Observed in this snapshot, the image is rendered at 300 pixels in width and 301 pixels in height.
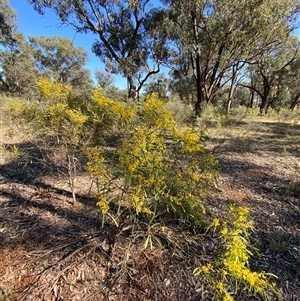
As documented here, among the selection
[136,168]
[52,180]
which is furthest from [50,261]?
[52,180]

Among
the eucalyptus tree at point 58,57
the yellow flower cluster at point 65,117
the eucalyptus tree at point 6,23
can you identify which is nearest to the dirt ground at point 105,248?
the yellow flower cluster at point 65,117

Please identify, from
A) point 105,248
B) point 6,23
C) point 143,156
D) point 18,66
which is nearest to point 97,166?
point 143,156

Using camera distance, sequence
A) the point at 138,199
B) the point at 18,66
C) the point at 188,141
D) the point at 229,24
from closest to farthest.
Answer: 1. the point at 138,199
2. the point at 188,141
3. the point at 229,24
4. the point at 18,66

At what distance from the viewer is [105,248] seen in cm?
179

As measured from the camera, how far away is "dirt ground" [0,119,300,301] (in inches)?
58.8

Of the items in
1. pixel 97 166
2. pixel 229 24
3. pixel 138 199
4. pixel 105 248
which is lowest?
pixel 105 248

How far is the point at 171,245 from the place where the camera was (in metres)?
1.84

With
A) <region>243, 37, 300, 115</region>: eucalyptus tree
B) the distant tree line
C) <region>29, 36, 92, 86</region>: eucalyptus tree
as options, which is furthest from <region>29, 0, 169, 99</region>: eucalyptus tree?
<region>29, 36, 92, 86</region>: eucalyptus tree

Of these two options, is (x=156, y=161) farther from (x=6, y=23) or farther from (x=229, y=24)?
(x=6, y=23)

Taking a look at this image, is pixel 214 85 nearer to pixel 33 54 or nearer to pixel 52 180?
pixel 52 180

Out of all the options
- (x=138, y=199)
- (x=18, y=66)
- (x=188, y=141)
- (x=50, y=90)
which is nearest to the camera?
(x=138, y=199)

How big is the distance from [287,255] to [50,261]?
1896 millimetres

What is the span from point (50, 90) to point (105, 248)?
1.35 meters

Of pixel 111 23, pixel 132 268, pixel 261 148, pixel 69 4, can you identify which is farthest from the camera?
pixel 111 23
